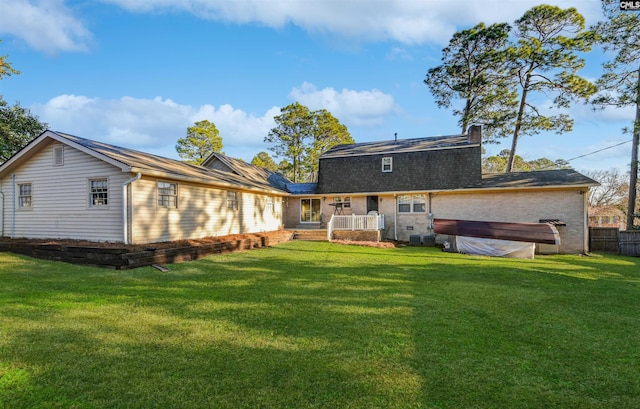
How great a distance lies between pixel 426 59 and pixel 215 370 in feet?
87.8

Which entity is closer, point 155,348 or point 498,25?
point 155,348

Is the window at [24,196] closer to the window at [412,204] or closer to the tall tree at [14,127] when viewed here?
the tall tree at [14,127]

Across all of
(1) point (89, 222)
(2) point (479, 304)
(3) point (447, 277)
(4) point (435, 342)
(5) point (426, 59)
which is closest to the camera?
(4) point (435, 342)

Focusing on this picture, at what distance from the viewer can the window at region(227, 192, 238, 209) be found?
14.8 m

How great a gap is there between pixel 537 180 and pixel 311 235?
11.5m

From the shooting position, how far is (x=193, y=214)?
12.7 metres

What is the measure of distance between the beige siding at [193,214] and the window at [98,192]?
136 centimetres

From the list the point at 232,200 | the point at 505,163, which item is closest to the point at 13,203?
the point at 232,200

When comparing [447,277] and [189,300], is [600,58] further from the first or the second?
[189,300]

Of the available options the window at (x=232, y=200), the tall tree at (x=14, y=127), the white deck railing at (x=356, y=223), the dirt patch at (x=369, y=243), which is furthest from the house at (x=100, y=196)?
the tall tree at (x=14, y=127)

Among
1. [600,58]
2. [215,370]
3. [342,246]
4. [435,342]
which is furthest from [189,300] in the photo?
[600,58]

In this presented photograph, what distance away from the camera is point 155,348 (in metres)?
3.62

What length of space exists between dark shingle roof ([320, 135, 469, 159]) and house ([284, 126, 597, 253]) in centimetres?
5

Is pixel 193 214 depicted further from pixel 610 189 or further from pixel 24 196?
pixel 610 189
